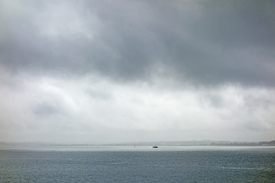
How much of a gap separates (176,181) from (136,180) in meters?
12.0

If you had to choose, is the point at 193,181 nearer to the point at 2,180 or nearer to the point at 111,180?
the point at 111,180

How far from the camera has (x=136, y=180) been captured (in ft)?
303

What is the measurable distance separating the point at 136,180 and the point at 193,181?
17162 millimetres

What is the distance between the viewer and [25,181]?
9031 cm

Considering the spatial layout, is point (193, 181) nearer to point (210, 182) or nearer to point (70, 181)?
point (210, 182)

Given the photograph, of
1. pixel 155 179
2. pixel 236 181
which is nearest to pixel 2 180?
pixel 155 179

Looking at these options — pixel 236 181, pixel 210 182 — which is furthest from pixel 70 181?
pixel 236 181

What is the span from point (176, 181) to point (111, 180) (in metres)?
19.7

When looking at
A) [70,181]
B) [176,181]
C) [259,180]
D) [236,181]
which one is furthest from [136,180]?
[259,180]

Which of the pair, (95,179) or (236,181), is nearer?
(236,181)

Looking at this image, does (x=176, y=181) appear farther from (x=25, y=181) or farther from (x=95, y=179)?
(x=25, y=181)

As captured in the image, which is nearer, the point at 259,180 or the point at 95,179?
the point at 259,180

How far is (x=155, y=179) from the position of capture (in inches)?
3691

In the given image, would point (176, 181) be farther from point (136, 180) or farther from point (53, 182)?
point (53, 182)
